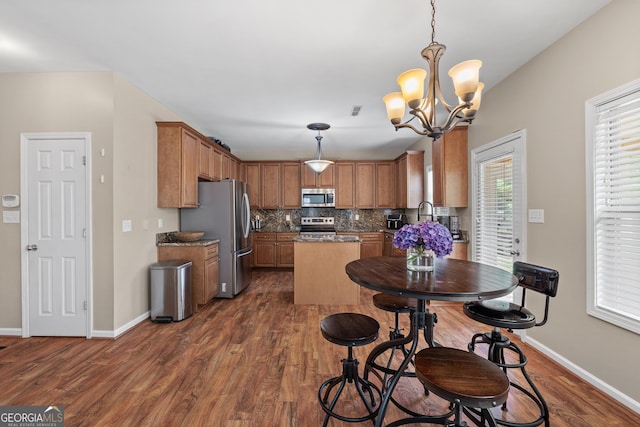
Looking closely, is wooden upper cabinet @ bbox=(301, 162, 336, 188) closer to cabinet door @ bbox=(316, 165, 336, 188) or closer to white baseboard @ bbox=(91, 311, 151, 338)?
cabinet door @ bbox=(316, 165, 336, 188)

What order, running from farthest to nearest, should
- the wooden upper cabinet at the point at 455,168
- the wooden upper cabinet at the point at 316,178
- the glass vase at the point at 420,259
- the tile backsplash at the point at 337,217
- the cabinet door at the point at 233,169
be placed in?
the tile backsplash at the point at 337,217 < the wooden upper cabinet at the point at 316,178 < the cabinet door at the point at 233,169 < the wooden upper cabinet at the point at 455,168 < the glass vase at the point at 420,259

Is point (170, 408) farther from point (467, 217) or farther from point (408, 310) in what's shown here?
point (467, 217)

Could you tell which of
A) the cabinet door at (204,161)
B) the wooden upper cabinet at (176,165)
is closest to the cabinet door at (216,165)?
the cabinet door at (204,161)

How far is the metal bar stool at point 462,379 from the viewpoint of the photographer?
42.0 inches

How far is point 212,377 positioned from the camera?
2162 mm

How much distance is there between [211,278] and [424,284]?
3171 mm

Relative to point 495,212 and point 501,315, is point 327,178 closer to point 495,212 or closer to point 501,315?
point 495,212

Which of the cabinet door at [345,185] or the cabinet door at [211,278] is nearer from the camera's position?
the cabinet door at [211,278]

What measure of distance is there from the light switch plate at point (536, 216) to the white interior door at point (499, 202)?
0.30 feet

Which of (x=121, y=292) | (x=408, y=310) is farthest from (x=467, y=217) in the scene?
(x=121, y=292)

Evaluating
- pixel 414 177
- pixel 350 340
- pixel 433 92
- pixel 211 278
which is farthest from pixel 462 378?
pixel 414 177

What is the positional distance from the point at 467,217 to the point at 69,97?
4.84 m

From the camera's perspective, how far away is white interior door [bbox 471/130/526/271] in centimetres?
277

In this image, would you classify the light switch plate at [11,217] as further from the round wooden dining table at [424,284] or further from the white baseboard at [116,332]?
the round wooden dining table at [424,284]
